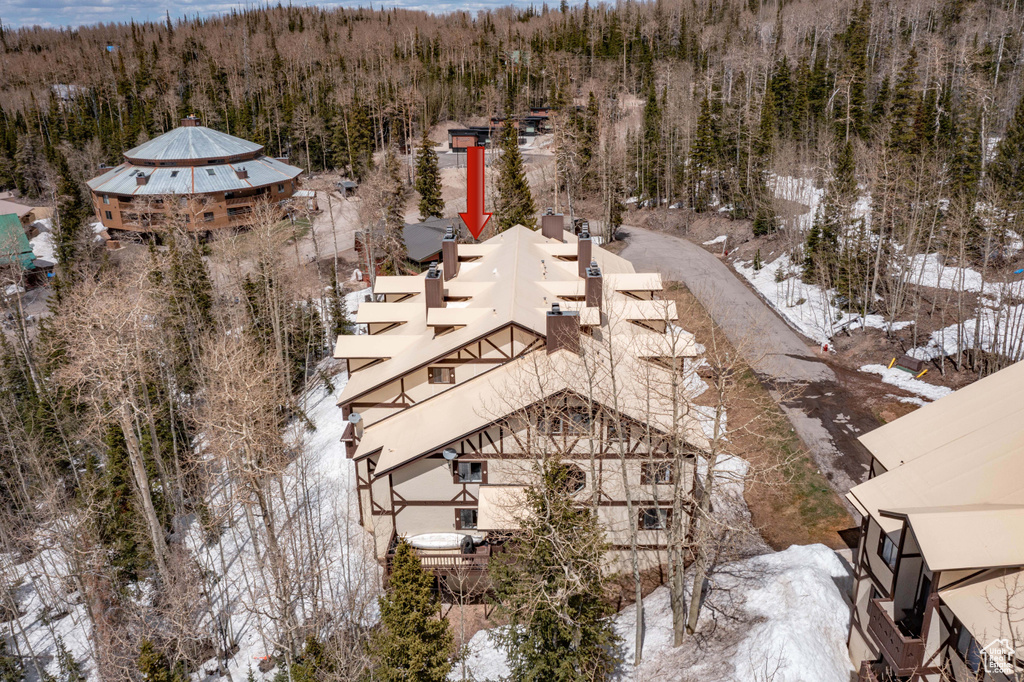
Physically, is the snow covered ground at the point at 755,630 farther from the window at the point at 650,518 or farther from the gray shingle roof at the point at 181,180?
the gray shingle roof at the point at 181,180

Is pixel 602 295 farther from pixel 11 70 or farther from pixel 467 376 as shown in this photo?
pixel 11 70

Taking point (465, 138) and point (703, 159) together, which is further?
point (465, 138)

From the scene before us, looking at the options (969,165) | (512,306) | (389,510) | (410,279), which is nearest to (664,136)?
(969,165)

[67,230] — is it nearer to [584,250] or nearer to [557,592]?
[584,250]

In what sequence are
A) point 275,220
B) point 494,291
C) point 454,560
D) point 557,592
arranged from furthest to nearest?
point 275,220, point 494,291, point 454,560, point 557,592

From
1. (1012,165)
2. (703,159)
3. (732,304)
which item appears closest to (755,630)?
(732,304)

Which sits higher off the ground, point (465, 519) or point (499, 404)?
point (499, 404)

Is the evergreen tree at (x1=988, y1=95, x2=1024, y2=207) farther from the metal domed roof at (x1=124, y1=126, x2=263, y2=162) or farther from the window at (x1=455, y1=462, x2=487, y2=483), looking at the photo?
the metal domed roof at (x1=124, y1=126, x2=263, y2=162)
